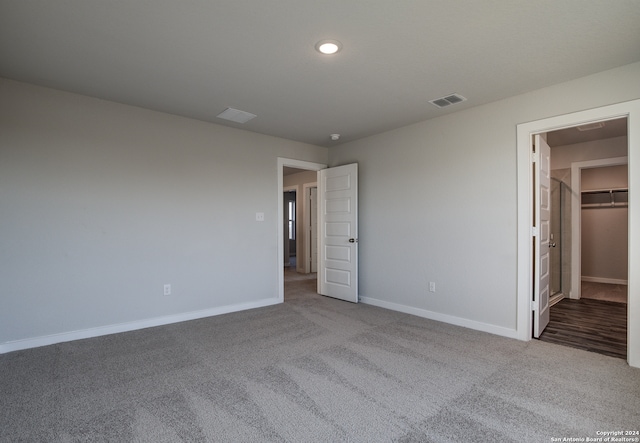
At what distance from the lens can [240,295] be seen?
4.44m

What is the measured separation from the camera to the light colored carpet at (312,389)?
72.7 inches

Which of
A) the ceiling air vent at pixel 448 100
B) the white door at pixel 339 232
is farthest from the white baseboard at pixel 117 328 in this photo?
the ceiling air vent at pixel 448 100

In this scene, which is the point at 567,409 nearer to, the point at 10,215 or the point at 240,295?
the point at 240,295

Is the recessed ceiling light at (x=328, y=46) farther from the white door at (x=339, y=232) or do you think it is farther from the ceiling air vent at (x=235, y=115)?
the white door at (x=339, y=232)

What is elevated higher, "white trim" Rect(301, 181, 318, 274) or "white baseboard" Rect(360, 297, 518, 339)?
"white trim" Rect(301, 181, 318, 274)

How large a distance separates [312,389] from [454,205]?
265 centimetres

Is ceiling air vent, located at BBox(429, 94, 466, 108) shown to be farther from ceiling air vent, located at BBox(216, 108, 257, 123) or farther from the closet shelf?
the closet shelf

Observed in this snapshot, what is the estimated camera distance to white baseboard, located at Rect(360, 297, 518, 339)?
3383 mm

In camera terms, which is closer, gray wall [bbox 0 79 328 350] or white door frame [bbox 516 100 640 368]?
white door frame [bbox 516 100 640 368]

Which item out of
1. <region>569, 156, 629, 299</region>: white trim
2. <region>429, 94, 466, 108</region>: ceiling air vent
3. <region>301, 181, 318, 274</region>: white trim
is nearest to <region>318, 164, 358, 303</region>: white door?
<region>429, 94, 466, 108</region>: ceiling air vent

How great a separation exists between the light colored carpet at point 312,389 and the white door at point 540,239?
0.37 m

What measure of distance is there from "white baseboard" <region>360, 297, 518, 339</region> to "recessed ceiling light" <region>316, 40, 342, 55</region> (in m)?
3.16

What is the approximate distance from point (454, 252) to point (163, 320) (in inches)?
139

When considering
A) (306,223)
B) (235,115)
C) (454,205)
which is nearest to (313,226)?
(306,223)
